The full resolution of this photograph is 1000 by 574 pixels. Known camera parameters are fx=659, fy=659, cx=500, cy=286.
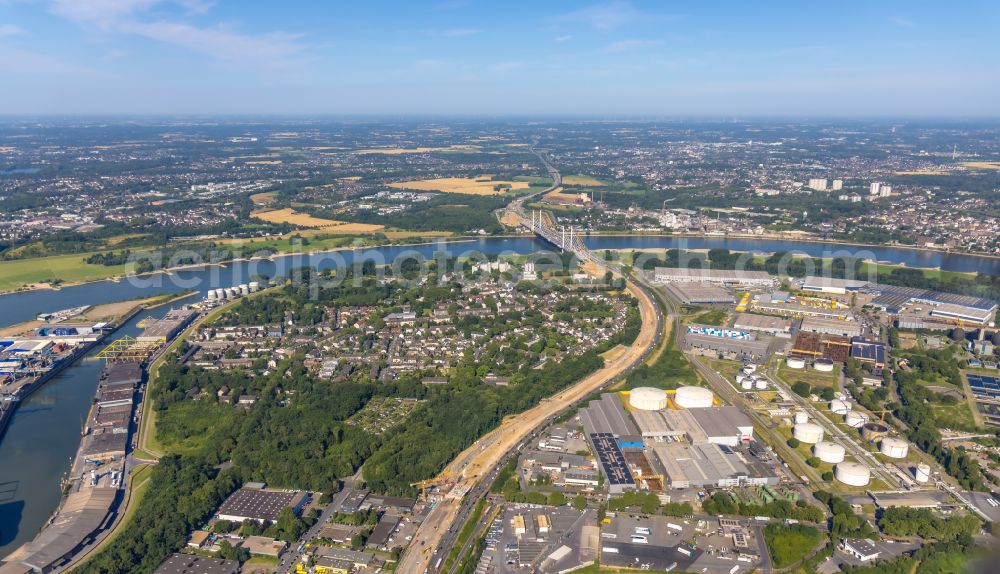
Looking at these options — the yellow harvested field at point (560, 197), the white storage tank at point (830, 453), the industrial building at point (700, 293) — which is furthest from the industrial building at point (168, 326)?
the yellow harvested field at point (560, 197)

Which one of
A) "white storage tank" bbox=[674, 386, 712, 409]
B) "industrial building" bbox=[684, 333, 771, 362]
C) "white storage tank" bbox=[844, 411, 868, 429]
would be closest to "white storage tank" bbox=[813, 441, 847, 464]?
"white storage tank" bbox=[844, 411, 868, 429]

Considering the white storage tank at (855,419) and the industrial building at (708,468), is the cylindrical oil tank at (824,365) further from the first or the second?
the industrial building at (708,468)

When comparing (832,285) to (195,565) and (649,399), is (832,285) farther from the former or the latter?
(195,565)

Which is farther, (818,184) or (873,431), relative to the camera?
(818,184)

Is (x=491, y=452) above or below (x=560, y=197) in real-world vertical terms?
below

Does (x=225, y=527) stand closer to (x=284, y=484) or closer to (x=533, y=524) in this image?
(x=284, y=484)

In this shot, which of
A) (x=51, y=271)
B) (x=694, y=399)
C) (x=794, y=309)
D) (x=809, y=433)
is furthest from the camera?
(x=51, y=271)

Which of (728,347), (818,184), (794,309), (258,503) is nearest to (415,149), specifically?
(818,184)
